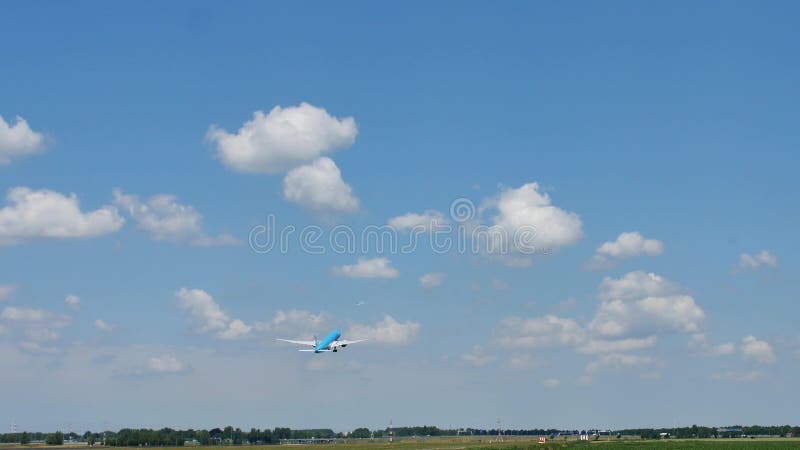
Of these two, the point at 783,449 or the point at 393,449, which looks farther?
the point at 393,449

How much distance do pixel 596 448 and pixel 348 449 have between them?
5279cm

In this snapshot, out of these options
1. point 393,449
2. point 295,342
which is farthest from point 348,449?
point 295,342

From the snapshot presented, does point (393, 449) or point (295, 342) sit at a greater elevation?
point (295, 342)

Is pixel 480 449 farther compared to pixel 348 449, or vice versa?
pixel 348 449

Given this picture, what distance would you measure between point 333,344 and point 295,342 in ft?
33.8

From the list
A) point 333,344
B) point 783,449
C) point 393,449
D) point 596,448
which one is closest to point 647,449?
point 596,448

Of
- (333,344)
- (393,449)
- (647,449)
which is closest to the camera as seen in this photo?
(333,344)

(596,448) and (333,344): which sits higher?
(333,344)

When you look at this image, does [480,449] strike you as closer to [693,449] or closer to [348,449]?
[348,449]

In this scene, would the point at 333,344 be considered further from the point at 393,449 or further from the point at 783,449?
the point at 783,449

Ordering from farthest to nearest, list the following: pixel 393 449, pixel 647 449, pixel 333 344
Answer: pixel 393 449, pixel 647 449, pixel 333 344

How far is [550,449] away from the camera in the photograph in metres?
188

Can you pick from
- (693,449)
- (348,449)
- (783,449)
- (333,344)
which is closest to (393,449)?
(348,449)

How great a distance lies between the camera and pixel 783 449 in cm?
16162
